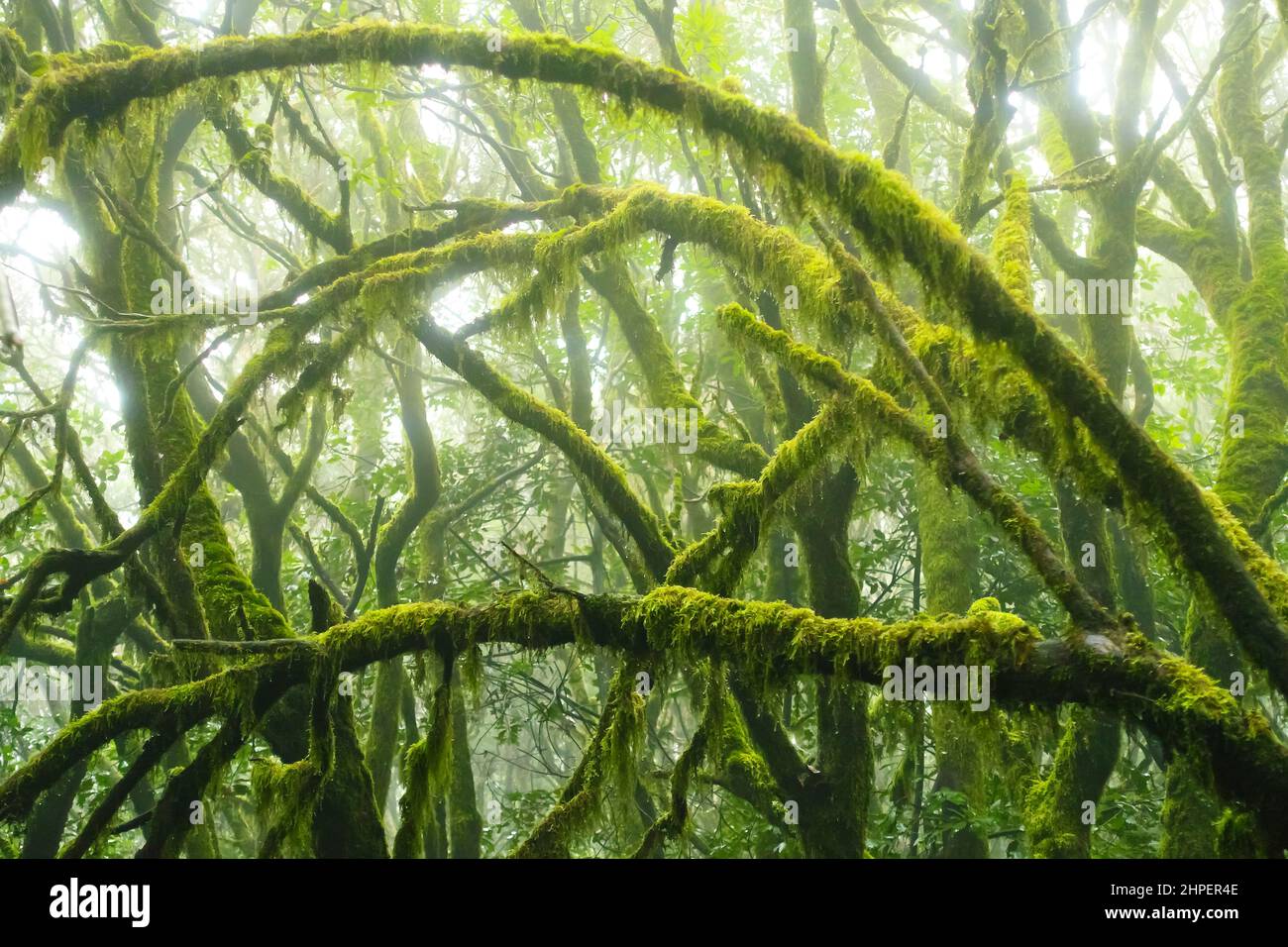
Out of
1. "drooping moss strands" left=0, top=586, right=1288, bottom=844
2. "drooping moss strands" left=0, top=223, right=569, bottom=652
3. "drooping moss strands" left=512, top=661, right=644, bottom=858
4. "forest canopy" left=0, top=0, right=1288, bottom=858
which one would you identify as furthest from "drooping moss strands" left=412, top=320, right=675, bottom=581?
"drooping moss strands" left=0, top=586, right=1288, bottom=844

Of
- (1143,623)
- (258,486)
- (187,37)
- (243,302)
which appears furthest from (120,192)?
(1143,623)

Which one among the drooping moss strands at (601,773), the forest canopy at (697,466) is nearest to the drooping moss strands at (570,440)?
the forest canopy at (697,466)

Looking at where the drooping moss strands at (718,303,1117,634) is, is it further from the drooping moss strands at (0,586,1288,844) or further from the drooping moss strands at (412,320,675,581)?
Answer: the drooping moss strands at (412,320,675,581)

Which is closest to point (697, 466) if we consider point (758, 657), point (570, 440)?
point (570, 440)

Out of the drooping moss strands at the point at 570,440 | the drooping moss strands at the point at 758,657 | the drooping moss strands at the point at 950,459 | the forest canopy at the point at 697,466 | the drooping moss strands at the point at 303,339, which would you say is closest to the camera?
Result: the drooping moss strands at the point at 758,657

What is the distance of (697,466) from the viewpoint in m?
8.50

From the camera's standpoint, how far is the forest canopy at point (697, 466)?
11.1 feet

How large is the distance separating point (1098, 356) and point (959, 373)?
3.24 metres

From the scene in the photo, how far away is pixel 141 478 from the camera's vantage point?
5668 millimetres

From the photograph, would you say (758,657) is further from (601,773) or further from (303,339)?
(303,339)

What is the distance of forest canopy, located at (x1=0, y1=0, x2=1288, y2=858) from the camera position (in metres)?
3.38

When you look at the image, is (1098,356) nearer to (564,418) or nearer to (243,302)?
(564,418)

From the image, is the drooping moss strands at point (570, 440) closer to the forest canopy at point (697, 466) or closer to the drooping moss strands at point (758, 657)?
the forest canopy at point (697, 466)

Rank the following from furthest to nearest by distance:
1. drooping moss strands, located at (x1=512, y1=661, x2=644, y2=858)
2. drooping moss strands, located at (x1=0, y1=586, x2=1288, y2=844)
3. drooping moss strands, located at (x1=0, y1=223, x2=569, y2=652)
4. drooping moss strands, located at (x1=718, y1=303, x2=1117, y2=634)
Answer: drooping moss strands, located at (x1=0, y1=223, x2=569, y2=652), drooping moss strands, located at (x1=512, y1=661, x2=644, y2=858), drooping moss strands, located at (x1=718, y1=303, x2=1117, y2=634), drooping moss strands, located at (x1=0, y1=586, x2=1288, y2=844)
